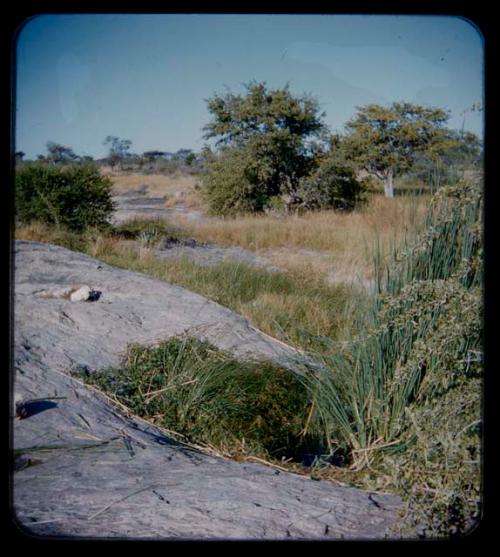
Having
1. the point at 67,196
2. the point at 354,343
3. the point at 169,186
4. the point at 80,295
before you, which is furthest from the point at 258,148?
the point at 354,343

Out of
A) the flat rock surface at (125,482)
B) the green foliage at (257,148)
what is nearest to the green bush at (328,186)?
the green foliage at (257,148)

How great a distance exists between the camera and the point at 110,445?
13.7ft

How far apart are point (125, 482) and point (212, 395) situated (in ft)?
5.86

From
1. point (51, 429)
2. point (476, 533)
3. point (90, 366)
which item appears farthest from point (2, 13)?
point (476, 533)

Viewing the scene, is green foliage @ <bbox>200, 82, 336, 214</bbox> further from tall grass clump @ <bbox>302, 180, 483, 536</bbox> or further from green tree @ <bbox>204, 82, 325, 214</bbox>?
tall grass clump @ <bbox>302, 180, 483, 536</bbox>

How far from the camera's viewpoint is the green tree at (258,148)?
44.4ft

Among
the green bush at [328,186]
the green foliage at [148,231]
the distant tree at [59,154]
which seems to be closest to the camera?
the distant tree at [59,154]

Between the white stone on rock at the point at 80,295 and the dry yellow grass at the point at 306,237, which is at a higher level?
the dry yellow grass at the point at 306,237

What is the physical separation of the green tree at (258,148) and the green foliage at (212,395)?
25.4ft

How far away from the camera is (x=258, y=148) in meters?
14.1

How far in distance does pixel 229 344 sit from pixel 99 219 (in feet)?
16.9

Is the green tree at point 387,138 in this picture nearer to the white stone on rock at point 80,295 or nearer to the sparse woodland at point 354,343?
the sparse woodland at point 354,343

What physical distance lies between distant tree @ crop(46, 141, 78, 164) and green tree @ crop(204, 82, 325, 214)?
3.71 m

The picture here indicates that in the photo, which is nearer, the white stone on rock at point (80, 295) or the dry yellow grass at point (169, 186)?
the white stone on rock at point (80, 295)
